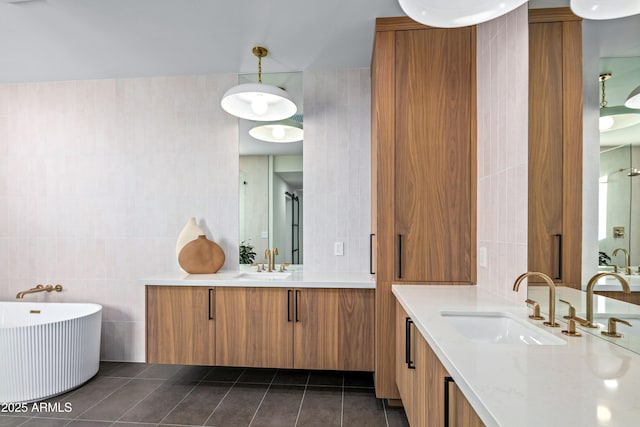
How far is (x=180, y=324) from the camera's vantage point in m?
2.49

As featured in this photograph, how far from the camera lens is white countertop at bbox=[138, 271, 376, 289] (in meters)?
2.38

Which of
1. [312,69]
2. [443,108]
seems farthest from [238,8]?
[443,108]

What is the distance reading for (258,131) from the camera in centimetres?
294

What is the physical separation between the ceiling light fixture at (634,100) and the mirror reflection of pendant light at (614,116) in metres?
A: 0.01

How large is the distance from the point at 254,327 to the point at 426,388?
1.42m

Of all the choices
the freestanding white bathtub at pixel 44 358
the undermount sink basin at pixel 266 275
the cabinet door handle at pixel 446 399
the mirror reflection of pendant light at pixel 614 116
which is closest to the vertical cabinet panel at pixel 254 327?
the undermount sink basin at pixel 266 275

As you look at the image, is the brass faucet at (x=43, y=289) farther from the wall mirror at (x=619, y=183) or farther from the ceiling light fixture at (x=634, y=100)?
the ceiling light fixture at (x=634, y=100)

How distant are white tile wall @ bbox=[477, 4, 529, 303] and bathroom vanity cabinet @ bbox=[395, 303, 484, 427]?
0.56 meters

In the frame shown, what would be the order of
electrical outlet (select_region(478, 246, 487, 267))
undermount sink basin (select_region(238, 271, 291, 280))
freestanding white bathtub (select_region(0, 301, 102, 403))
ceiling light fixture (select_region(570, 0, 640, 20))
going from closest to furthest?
1. ceiling light fixture (select_region(570, 0, 640, 20))
2. electrical outlet (select_region(478, 246, 487, 267))
3. freestanding white bathtub (select_region(0, 301, 102, 403))
4. undermount sink basin (select_region(238, 271, 291, 280))

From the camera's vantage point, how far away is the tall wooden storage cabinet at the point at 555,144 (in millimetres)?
1230

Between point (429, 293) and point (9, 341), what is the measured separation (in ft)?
9.02

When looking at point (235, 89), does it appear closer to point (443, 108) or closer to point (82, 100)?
point (443, 108)

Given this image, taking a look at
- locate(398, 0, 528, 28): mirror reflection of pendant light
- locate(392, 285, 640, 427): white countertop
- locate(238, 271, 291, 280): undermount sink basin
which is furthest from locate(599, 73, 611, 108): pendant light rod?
locate(238, 271, 291, 280): undermount sink basin

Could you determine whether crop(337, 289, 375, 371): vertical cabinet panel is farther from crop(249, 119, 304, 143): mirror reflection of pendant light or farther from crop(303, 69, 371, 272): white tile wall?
crop(249, 119, 304, 143): mirror reflection of pendant light
